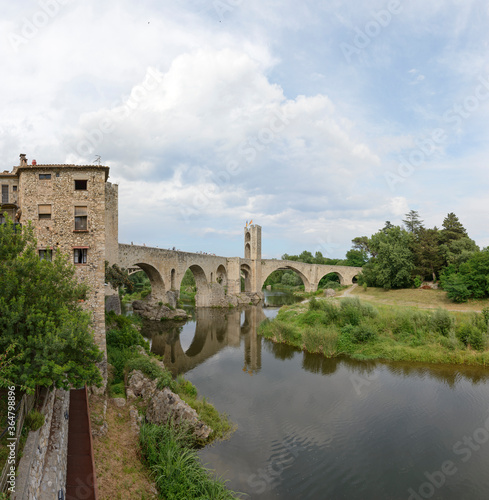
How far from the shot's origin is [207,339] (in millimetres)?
23109

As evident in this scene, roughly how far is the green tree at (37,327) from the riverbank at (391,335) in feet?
46.0

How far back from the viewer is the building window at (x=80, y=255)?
39.3 ft

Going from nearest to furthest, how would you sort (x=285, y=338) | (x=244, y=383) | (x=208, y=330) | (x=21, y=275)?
(x=21, y=275) → (x=244, y=383) → (x=285, y=338) → (x=208, y=330)

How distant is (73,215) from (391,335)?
59.0 feet

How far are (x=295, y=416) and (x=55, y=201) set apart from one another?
11.6 m

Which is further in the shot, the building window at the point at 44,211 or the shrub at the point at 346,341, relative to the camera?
the shrub at the point at 346,341

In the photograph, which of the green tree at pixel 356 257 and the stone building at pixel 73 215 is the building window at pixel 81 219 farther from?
the green tree at pixel 356 257

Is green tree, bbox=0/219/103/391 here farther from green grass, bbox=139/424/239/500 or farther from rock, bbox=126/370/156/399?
rock, bbox=126/370/156/399

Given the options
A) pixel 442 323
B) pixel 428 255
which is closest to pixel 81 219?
pixel 442 323

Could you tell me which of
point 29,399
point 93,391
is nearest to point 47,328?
point 29,399

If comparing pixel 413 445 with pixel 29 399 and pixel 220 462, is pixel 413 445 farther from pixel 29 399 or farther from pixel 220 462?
pixel 29 399

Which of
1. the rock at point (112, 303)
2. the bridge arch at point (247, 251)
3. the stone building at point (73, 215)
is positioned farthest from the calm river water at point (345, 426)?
the bridge arch at point (247, 251)

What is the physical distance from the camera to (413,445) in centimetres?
986

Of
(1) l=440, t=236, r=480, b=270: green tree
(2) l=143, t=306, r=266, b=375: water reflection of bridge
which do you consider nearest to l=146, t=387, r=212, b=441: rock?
(2) l=143, t=306, r=266, b=375: water reflection of bridge
